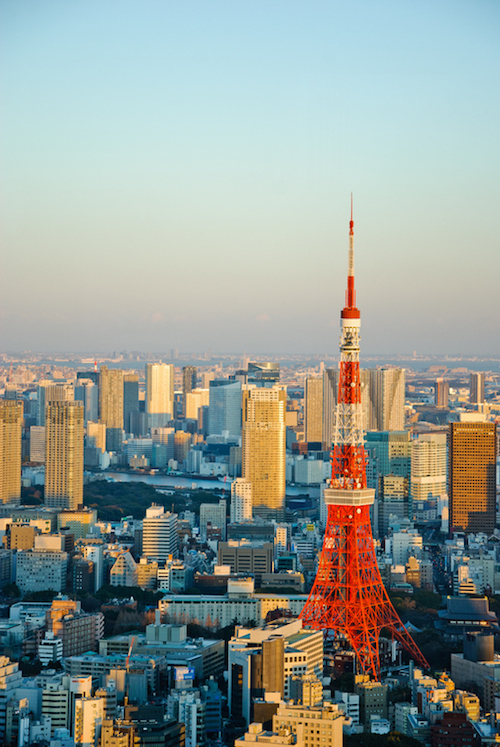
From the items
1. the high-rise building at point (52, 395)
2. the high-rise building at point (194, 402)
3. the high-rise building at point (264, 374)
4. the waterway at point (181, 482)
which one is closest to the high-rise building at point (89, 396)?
the waterway at point (181, 482)

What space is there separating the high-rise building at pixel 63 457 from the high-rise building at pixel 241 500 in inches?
124

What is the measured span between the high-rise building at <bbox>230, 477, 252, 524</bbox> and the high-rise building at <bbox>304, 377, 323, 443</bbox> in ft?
44.2

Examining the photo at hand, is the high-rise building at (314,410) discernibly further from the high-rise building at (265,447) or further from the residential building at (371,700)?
the residential building at (371,700)

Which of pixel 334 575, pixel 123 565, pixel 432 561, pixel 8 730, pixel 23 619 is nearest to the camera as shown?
pixel 8 730

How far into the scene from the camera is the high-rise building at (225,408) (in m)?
46.2

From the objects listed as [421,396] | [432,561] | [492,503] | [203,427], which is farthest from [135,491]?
[421,396]

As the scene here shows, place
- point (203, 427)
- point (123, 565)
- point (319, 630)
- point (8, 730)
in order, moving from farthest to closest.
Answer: point (203, 427) < point (123, 565) < point (319, 630) < point (8, 730)

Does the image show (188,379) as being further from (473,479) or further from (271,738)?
(271,738)

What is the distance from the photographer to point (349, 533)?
51.1ft

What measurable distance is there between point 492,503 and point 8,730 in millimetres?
15931

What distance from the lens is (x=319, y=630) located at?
14.5 meters

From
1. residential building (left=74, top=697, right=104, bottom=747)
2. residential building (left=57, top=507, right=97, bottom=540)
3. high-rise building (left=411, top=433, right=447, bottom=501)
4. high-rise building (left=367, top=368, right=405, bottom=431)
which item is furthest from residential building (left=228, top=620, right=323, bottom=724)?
high-rise building (left=367, top=368, right=405, bottom=431)

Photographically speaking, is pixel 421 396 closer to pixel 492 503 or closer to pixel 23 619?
pixel 492 503

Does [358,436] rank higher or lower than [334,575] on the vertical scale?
higher
